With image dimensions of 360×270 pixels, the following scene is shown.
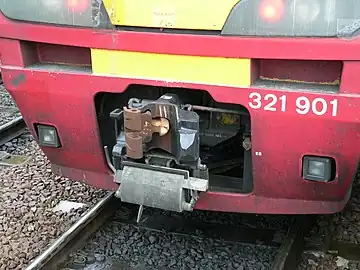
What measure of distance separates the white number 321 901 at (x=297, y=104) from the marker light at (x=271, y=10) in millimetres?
325

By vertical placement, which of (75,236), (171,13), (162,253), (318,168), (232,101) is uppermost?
(171,13)

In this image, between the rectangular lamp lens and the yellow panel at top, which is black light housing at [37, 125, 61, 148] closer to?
the rectangular lamp lens

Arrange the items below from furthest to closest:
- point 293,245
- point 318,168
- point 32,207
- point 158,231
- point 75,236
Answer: point 32,207, point 158,231, point 75,236, point 293,245, point 318,168

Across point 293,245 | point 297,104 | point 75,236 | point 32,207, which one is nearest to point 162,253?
point 75,236

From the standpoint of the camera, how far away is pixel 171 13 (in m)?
2.79

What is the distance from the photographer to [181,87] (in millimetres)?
2904

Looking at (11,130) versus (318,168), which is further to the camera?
(11,130)

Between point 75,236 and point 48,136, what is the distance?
0.57 meters

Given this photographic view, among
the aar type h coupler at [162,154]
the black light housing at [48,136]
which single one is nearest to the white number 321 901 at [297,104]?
the aar type h coupler at [162,154]

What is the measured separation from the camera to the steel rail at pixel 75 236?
328cm

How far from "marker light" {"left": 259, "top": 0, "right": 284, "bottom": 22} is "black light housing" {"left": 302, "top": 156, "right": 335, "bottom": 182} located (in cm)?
65

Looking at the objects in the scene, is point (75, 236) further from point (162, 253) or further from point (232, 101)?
point (232, 101)

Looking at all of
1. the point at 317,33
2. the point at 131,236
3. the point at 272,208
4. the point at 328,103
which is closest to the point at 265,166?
the point at 272,208

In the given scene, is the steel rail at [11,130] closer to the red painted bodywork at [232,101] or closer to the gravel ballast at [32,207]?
the gravel ballast at [32,207]
